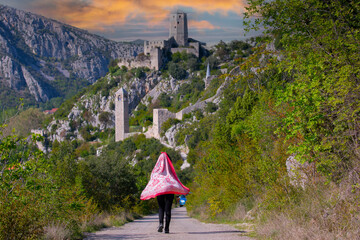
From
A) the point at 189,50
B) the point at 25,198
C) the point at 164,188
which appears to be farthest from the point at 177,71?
the point at 25,198

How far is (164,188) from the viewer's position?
855 centimetres

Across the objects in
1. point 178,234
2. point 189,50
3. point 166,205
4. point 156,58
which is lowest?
point 178,234

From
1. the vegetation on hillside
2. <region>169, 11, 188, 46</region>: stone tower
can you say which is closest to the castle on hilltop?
<region>169, 11, 188, 46</region>: stone tower

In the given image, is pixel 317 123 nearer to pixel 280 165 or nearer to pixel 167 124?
pixel 280 165

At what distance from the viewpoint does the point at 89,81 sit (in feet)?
636

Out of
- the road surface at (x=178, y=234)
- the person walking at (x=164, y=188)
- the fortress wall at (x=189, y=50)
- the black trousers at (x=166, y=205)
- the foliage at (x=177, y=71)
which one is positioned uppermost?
the fortress wall at (x=189, y=50)

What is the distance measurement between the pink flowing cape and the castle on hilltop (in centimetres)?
7679

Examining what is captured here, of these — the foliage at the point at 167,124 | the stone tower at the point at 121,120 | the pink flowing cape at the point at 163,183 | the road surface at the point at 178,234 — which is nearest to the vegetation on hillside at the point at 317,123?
the road surface at the point at 178,234

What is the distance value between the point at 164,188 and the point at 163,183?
0.51 ft

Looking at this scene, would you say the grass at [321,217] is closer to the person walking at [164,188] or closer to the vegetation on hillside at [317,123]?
the vegetation on hillside at [317,123]

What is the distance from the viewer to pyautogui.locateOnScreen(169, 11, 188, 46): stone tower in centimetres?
8788

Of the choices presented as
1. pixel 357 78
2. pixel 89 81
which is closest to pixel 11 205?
pixel 357 78

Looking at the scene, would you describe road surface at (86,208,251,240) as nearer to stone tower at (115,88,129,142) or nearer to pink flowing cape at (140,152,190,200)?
pink flowing cape at (140,152,190,200)

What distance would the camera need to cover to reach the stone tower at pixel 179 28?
8788 cm
